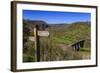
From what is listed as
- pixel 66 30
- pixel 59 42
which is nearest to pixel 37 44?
pixel 59 42

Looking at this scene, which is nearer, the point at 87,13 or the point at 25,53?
the point at 25,53

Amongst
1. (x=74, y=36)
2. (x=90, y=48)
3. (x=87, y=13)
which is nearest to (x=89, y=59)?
(x=90, y=48)

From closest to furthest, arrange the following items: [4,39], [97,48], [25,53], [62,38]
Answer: [4,39], [25,53], [62,38], [97,48]

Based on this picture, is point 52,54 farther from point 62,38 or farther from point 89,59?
point 89,59

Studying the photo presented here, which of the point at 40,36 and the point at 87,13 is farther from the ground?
the point at 87,13

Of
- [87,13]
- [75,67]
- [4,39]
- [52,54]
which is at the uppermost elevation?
[87,13]

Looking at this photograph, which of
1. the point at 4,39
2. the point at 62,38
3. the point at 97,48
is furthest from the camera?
the point at 97,48

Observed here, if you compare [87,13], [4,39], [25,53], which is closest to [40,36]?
[25,53]
